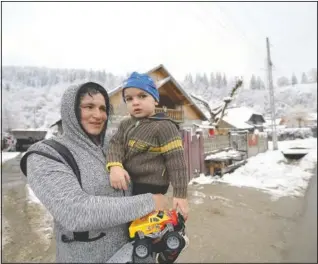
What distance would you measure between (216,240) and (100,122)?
3.31m

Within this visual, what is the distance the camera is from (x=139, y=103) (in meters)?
1.38

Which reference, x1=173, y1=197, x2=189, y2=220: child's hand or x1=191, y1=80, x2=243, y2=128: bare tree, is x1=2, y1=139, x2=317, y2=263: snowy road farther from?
x1=191, y1=80, x2=243, y2=128: bare tree

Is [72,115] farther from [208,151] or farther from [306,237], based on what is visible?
[208,151]

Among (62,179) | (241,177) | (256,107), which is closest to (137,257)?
(62,179)

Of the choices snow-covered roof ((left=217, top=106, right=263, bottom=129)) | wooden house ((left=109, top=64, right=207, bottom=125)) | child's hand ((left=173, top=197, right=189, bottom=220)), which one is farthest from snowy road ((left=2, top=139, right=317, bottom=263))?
snow-covered roof ((left=217, top=106, right=263, bottom=129))

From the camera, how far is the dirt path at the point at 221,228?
3.39 metres

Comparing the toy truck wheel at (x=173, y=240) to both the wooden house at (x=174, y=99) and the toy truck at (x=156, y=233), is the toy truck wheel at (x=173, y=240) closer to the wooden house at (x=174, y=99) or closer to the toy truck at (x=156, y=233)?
Answer: the toy truck at (x=156, y=233)

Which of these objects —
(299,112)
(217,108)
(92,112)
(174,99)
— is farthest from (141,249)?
(217,108)

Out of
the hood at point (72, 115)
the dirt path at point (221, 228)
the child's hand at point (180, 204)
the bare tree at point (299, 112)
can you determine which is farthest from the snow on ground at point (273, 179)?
the hood at point (72, 115)

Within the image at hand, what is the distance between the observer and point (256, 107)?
46.6m

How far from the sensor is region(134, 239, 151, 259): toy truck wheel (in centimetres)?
104

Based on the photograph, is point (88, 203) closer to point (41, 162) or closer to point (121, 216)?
point (121, 216)

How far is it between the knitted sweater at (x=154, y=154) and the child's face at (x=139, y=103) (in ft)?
0.26

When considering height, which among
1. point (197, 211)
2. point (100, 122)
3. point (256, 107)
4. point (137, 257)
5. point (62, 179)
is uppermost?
point (256, 107)
